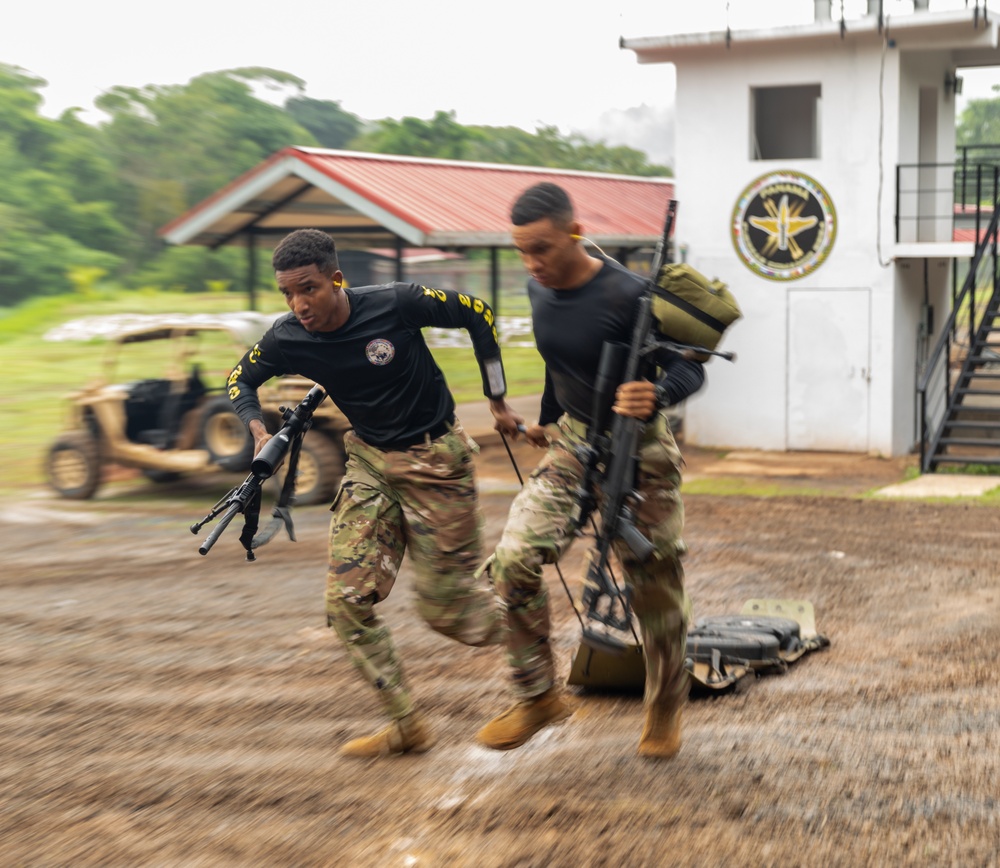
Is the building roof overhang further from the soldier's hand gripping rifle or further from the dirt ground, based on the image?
the soldier's hand gripping rifle

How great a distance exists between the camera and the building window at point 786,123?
765 inches

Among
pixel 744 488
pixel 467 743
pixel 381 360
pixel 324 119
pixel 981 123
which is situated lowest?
pixel 744 488

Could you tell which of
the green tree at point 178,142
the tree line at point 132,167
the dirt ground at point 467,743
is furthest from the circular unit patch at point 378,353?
the green tree at point 178,142

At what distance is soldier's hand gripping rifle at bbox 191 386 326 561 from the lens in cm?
499

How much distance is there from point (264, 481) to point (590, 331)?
1.41m

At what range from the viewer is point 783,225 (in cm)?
1634

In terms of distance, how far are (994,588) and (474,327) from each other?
4485mm

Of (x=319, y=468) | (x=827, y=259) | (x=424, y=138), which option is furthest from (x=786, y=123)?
(x=424, y=138)

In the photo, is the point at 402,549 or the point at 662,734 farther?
the point at 402,549

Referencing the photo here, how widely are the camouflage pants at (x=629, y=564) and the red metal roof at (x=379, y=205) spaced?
31.9 ft

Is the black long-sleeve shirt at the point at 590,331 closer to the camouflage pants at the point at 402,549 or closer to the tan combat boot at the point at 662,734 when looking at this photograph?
the camouflage pants at the point at 402,549

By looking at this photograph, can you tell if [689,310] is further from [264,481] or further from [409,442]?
[264,481]

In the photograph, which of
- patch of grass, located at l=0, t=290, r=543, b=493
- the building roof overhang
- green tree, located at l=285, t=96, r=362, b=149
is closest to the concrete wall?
the building roof overhang

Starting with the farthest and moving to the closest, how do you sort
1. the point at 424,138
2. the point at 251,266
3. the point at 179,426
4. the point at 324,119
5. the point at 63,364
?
the point at 324,119, the point at 424,138, the point at 63,364, the point at 251,266, the point at 179,426
